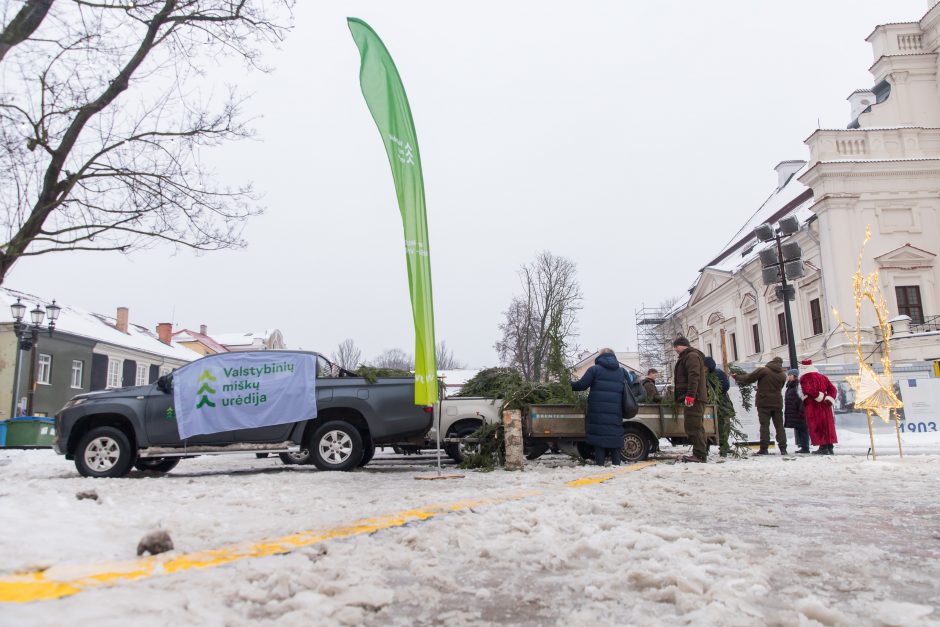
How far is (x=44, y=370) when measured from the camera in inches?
1431

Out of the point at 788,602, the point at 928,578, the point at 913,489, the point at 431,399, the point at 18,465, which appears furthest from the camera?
the point at 18,465

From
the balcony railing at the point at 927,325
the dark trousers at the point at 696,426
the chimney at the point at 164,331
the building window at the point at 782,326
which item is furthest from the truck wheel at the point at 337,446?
the chimney at the point at 164,331

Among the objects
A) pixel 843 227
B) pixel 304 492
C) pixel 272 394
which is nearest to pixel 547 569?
pixel 304 492

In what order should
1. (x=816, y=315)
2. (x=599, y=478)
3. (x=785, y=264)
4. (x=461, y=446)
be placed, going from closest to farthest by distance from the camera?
(x=599, y=478) → (x=461, y=446) → (x=785, y=264) → (x=816, y=315)

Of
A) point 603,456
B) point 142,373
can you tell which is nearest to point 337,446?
point 603,456

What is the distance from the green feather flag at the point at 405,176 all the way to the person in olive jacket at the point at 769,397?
688cm

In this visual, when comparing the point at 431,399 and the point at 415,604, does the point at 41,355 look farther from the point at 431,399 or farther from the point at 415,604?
the point at 415,604

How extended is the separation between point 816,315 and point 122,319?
4604 cm

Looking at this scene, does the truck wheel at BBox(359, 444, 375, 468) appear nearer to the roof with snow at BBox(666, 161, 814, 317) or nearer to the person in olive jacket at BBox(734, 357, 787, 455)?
the person in olive jacket at BBox(734, 357, 787, 455)

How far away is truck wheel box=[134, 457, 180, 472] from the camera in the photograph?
1088 centimetres

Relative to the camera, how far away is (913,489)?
670 centimetres

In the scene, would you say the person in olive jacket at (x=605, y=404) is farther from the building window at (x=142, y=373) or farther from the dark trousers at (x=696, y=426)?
the building window at (x=142, y=373)

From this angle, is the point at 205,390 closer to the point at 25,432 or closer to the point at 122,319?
the point at 25,432

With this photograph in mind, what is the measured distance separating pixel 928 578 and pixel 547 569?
1812 millimetres
